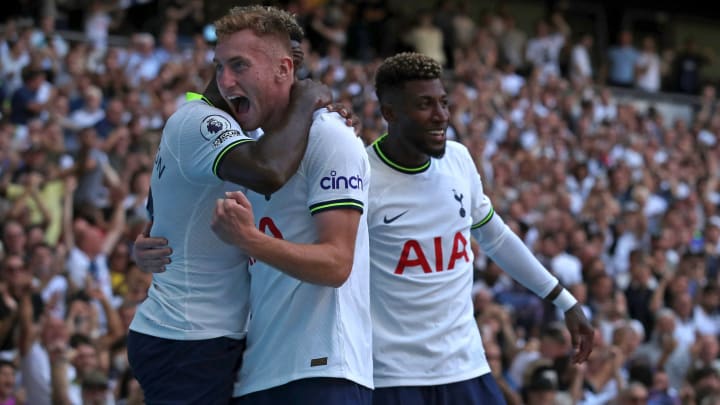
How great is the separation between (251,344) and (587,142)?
13772mm

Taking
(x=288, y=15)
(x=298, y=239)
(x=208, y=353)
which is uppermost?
(x=288, y=15)

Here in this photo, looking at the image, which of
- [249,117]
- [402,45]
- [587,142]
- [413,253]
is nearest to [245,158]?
[249,117]

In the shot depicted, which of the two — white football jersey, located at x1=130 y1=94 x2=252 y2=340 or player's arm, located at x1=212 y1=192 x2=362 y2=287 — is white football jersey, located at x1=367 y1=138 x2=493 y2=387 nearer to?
white football jersey, located at x1=130 y1=94 x2=252 y2=340

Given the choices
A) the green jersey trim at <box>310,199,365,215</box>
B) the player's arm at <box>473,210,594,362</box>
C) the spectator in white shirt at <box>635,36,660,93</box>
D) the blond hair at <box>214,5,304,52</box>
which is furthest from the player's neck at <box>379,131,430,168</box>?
the spectator in white shirt at <box>635,36,660,93</box>

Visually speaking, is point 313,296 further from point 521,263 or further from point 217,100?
point 521,263

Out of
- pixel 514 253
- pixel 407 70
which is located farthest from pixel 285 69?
pixel 514 253

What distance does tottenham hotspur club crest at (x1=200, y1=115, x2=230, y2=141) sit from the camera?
12.4ft

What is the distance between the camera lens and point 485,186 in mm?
11477

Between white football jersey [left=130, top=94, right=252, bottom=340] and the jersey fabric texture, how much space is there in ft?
0.43

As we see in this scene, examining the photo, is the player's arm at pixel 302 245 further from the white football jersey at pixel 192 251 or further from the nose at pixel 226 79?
the nose at pixel 226 79

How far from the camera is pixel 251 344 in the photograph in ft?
13.1

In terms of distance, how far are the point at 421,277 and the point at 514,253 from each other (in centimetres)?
64

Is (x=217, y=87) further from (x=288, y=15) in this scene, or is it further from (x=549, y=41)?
(x=549, y=41)

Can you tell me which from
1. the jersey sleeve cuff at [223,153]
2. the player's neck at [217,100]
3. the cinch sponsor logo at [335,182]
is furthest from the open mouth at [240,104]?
the cinch sponsor logo at [335,182]
